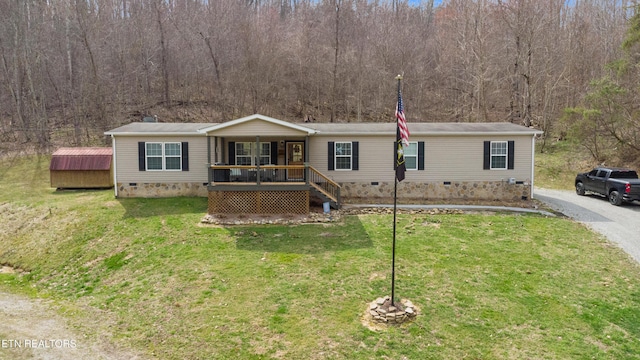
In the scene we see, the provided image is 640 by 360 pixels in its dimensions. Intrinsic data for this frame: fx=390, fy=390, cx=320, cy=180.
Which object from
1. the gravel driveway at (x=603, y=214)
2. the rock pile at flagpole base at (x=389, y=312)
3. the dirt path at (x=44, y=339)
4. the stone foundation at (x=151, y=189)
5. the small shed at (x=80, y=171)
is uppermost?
the small shed at (x=80, y=171)

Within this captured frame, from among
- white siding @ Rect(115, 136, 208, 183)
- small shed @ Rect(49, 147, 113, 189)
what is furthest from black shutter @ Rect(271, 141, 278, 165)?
small shed @ Rect(49, 147, 113, 189)

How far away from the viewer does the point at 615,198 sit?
1585 cm

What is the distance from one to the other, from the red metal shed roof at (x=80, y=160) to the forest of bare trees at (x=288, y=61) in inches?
365

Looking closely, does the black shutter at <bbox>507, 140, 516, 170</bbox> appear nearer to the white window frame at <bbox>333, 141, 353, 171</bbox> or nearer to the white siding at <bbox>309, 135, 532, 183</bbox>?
the white siding at <bbox>309, 135, 532, 183</bbox>

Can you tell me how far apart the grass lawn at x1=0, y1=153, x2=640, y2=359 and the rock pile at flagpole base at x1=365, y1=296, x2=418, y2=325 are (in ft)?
0.61

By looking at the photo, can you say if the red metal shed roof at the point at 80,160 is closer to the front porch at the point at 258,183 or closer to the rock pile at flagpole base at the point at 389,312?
the front porch at the point at 258,183

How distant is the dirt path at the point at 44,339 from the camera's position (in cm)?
716

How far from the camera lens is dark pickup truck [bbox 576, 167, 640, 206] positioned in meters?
15.2

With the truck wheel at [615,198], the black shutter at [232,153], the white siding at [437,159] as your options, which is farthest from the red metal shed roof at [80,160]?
the truck wheel at [615,198]

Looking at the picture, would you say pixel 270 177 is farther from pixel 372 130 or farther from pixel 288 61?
pixel 288 61

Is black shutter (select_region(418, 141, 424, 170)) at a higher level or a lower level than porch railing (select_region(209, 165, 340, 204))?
higher

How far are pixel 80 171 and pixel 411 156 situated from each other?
1533 cm

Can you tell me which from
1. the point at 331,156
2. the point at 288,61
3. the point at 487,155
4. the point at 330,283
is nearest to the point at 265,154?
the point at 331,156

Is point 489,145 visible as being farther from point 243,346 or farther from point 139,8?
point 139,8
